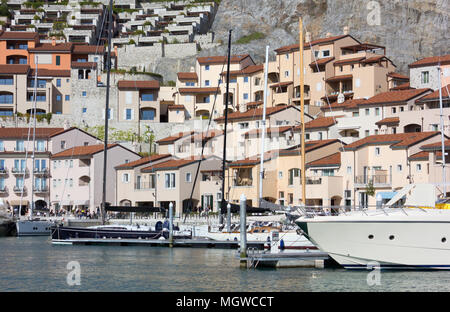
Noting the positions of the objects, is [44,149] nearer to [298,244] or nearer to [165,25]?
[165,25]

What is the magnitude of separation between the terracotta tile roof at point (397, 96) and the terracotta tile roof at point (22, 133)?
38310mm

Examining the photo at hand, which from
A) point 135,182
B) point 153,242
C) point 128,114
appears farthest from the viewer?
point 128,114

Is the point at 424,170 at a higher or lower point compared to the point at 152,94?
lower

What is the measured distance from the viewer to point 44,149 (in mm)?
105625

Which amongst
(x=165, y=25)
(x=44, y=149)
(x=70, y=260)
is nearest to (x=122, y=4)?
(x=165, y=25)

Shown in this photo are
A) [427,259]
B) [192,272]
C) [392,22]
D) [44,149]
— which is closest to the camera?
[427,259]

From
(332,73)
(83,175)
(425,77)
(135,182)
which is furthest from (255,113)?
(83,175)

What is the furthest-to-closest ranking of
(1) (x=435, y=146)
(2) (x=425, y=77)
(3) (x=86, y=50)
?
(3) (x=86, y=50)
(2) (x=425, y=77)
(1) (x=435, y=146)

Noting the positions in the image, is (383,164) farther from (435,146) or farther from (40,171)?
(40,171)

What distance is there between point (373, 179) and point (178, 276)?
129ft

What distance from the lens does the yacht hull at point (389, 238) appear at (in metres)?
39.2

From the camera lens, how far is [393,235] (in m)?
39.7

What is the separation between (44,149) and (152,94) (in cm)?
1962

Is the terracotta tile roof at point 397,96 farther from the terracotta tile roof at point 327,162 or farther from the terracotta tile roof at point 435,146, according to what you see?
the terracotta tile roof at point 435,146
